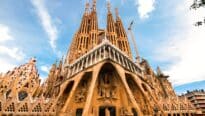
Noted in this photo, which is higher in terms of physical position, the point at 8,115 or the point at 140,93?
the point at 140,93

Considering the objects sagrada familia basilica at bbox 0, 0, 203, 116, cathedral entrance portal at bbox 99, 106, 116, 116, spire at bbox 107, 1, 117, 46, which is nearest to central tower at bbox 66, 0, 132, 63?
spire at bbox 107, 1, 117, 46

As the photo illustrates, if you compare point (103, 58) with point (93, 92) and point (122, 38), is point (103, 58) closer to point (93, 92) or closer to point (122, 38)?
point (93, 92)

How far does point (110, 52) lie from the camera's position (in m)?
28.6

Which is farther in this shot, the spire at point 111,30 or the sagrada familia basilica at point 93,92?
the spire at point 111,30

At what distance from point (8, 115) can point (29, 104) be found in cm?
295

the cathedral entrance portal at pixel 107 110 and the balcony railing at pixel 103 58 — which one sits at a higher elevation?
the balcony railing at pixel 103 58

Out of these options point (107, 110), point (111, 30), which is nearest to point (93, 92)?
point (107, 110)

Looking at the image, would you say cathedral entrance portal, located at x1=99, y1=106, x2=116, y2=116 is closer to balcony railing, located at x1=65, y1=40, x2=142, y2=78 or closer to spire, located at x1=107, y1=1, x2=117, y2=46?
balcony railing, located at x1=65, y1=40, x2=142, y2=78

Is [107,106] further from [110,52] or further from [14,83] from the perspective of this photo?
[14,83]

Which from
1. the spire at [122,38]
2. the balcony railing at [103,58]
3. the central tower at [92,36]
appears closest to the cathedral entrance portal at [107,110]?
the balcony railing at [103,58]

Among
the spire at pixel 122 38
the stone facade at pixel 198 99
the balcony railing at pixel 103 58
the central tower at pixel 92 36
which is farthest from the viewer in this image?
the spire at pixel 122 38

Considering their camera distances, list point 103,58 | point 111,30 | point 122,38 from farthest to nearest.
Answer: point 122,38 < point 111,30 < point 103,58

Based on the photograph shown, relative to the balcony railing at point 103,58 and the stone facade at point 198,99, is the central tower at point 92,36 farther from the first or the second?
the stone facade at point 198,99

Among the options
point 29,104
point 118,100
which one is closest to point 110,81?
point 118,100
